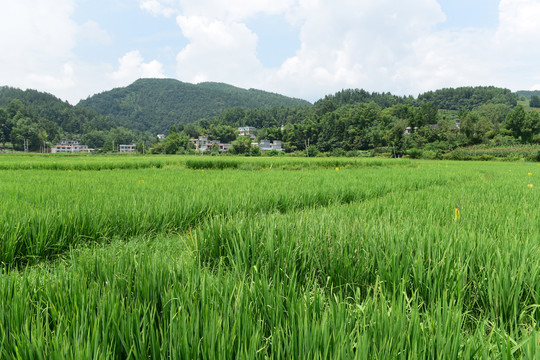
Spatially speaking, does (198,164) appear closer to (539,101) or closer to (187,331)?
(187,331)

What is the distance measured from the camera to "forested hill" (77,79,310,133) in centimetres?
16900

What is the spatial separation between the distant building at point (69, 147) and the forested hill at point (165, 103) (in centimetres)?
5039

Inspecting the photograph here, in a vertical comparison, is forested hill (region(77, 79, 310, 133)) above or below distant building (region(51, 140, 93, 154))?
above

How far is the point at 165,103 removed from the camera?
181250mm

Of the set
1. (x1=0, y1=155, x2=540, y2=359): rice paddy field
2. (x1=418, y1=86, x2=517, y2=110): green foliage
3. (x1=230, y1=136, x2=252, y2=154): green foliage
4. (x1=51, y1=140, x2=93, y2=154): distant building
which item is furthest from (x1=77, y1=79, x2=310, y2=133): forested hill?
(x1=0, y1=155, x2=540, y2=359): rice paddy field

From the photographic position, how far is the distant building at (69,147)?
102137mm

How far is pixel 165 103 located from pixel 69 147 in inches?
3302

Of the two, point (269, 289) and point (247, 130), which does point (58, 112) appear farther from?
point (269, 289)

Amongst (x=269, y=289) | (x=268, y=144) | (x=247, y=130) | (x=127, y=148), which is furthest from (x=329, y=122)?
(x=269, y=289)

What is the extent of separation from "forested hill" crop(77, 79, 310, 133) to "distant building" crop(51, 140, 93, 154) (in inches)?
1984

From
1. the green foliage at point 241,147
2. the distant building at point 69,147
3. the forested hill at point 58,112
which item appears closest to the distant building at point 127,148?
the distant building at point 69,147

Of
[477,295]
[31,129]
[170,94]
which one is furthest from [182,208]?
[170,94]

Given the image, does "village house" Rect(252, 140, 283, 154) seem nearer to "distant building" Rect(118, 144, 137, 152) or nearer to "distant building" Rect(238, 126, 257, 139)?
"distant building" Rect(238, 126, 257, 139)

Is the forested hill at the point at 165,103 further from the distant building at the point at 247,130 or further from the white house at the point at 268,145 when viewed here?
the white house at the point at 268,145
